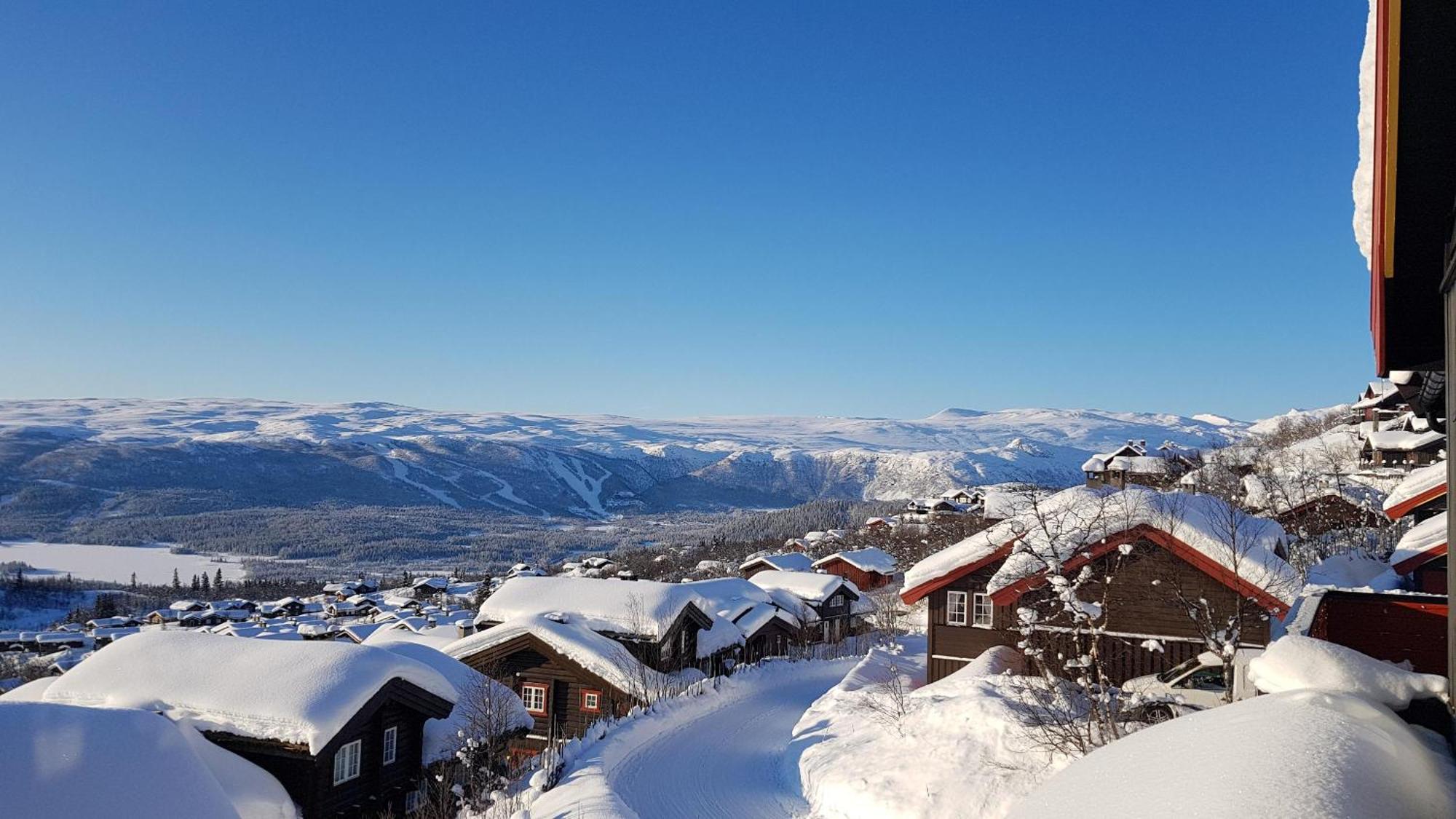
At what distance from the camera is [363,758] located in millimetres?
18281

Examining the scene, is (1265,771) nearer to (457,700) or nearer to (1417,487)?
(457,700)

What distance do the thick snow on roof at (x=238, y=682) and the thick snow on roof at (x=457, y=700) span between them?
1982 mm

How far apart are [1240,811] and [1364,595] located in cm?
762

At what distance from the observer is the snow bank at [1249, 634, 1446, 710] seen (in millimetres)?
3404

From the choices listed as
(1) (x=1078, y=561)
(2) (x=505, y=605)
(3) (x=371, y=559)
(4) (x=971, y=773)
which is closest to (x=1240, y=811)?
(4) (x=971, y=773)

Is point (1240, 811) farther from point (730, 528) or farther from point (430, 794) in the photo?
point (730, 528)

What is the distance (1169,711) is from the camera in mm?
12406

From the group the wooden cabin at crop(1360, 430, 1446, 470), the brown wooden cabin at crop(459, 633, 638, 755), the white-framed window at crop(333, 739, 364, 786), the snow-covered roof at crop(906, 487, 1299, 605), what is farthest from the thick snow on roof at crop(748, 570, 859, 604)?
the white-framed window at crop(333, 739, 364, 786)

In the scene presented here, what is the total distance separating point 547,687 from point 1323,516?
34.2 metres

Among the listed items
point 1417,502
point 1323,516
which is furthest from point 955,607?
point 1323,516

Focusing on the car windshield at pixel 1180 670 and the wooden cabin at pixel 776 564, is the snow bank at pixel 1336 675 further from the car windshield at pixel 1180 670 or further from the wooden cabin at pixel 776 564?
the wooden cabin at pixel 776 564

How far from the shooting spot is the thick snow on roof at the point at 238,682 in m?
16.1

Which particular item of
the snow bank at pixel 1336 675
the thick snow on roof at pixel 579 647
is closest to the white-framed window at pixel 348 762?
the thick snow on roof at pixel 579 647

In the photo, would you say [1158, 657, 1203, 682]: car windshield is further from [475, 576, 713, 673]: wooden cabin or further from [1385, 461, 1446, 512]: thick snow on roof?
[475, 576, 713, 673]: wooden cabin
